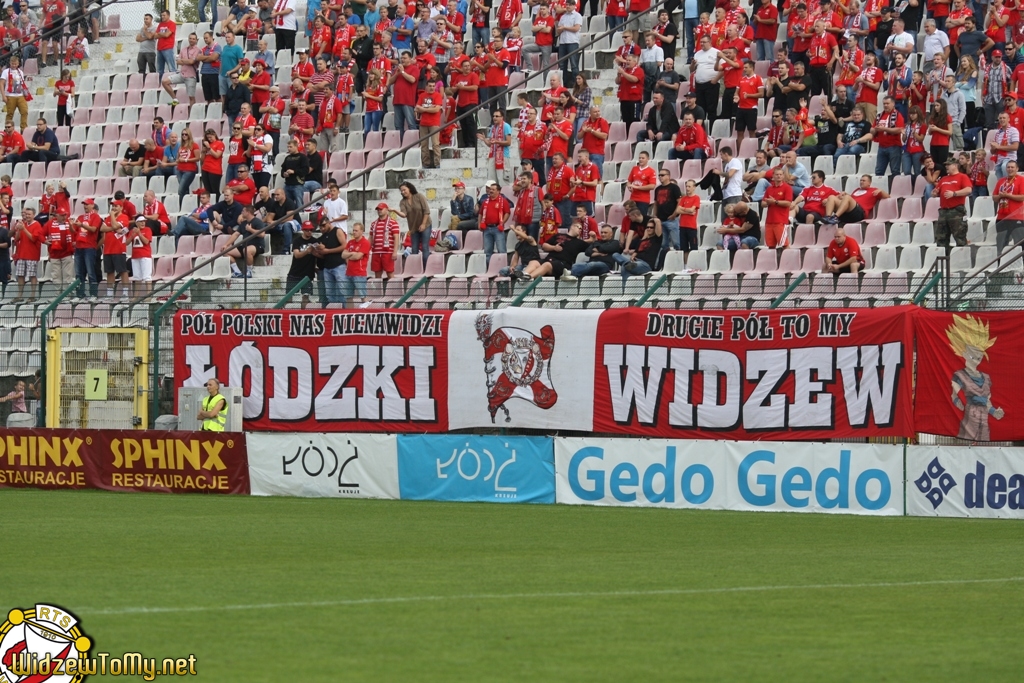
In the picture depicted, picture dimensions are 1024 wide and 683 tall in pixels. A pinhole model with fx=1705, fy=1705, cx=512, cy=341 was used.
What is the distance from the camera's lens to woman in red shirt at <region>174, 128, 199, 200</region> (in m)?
34.2

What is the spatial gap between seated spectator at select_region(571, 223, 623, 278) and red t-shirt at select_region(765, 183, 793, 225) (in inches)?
93.5

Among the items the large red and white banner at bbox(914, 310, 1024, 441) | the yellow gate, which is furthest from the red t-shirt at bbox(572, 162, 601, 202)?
the large red and white banner at bbox(914, 310, 1024, 441)

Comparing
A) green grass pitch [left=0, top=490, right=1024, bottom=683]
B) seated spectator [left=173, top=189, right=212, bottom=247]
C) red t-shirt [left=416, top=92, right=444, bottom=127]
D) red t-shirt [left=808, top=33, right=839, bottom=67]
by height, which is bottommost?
green grass pitch [left=0, top=490, right=1024, bottom=683]

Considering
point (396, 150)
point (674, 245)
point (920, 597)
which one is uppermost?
point (396, 150)

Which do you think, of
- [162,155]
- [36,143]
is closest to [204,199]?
[162,155]

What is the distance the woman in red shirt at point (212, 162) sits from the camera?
33.5m

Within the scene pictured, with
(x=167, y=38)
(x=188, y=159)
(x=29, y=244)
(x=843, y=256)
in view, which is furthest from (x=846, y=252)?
(x=167, y=38)

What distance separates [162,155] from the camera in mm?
35531

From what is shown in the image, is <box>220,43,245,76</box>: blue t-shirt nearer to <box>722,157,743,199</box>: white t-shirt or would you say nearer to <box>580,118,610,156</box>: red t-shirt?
<box>580,118,610,156</box>: red t-shirt

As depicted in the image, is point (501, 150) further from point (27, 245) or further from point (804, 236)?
point (27, 245)

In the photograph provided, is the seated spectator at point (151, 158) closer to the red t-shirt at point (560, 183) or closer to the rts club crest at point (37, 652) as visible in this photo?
the red t-shirt at point (560, 183)

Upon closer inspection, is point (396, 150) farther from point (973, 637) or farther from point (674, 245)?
point (973, 637)

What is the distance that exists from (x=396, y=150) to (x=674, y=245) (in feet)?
27.4

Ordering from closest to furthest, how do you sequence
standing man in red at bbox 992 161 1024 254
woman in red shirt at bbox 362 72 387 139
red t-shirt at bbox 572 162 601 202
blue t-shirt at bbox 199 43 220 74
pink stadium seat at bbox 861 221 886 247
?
standing man in red at bbox 992 161 1024 254 → pink stadium seat at bbox 861 221 886 247 → red t-shirt at bbox 572 162 601 202 → woman in red shirt at bbox 362 72 387 139 → blue t-shirt at bbox 199 43 220 74
